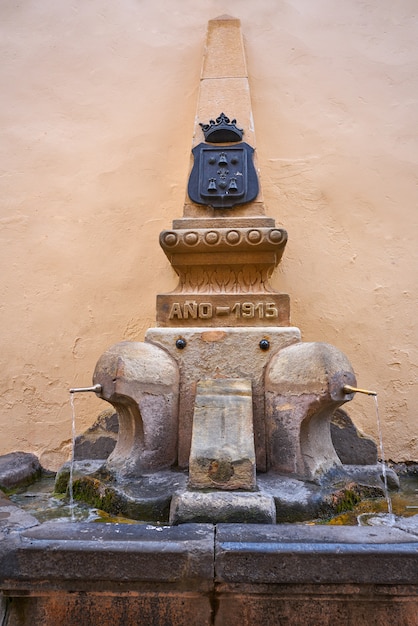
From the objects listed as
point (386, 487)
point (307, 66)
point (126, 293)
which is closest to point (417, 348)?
point (386, 487)

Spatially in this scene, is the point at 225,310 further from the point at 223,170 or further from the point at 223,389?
the point at 223,170

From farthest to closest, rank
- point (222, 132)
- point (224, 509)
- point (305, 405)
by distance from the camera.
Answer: point (222, 132) < point (305, 405) < point (224, 509)

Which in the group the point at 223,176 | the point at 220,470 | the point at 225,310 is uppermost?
the point at 223,176

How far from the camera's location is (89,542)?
1.33 metres

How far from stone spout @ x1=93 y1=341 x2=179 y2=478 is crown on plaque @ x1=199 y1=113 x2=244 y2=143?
170 cm

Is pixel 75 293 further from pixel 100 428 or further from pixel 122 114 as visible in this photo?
pixel 122 114

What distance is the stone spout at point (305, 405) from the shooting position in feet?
6.98

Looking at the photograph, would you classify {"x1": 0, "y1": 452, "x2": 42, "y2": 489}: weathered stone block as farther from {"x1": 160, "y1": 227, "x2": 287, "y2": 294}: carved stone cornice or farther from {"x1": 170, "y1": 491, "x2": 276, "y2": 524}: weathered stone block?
{"x1": 160, "y1": 227, "x2": 287, "y2": 294}: carved stone cornice

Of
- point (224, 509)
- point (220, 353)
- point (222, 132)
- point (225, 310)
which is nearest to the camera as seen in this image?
point (224, 509)

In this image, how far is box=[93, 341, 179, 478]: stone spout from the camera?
7.24 ft

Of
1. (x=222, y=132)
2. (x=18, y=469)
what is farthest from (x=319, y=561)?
(x=222, y=132)

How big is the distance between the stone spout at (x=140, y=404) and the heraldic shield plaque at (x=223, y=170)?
119 cm

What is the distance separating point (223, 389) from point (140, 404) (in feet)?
1.41

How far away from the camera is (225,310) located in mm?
2615
